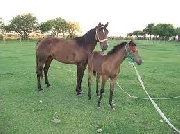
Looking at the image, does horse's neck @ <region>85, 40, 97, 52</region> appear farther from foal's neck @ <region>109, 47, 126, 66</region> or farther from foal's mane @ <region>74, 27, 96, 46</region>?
foal's neck @ <region>109, 47, 126, 66</region>

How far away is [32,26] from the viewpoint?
392ft

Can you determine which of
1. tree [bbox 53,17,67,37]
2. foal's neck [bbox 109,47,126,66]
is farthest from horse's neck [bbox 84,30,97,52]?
tree [bbox 53,17,67,37]

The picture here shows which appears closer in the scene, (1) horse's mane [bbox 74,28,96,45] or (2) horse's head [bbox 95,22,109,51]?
(2) horse's head [bbox 95,22,109,51]

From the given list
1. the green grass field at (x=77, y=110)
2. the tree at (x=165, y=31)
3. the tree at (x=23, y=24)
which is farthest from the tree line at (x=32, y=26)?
the green grass field at (x=77, y=110)

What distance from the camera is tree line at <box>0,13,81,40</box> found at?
385 ft

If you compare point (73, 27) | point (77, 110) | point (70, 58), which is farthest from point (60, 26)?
point (77, 110)

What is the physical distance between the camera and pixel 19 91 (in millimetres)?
11828

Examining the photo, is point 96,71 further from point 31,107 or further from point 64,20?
point 64,20

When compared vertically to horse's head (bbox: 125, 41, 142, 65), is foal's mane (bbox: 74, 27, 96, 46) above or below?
above

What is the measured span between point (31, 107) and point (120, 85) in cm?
462

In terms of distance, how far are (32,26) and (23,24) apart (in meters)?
3.55

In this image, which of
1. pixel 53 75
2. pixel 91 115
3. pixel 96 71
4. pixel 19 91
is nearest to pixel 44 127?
pixel 91 115

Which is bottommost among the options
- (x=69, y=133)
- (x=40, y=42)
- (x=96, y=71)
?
(x=69, y=133)

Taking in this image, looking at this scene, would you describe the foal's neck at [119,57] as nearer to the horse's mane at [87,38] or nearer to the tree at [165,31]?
the horse's mane at [87,38]
